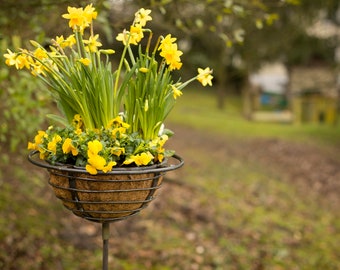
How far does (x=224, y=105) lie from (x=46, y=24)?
1604 cm

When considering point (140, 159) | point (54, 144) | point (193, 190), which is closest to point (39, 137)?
point (54, 144)

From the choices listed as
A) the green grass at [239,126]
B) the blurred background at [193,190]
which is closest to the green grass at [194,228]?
the blurred background at [193,190]

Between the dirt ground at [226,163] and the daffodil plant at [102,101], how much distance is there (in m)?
3.02

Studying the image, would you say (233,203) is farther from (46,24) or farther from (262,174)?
(46,24)

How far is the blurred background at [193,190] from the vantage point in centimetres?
371

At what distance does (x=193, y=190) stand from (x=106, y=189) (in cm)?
538

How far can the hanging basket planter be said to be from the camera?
1.79m

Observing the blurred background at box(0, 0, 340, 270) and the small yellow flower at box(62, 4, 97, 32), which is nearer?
the small yellow flower at box(62, 4, 97, 32)

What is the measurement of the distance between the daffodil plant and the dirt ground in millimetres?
3018

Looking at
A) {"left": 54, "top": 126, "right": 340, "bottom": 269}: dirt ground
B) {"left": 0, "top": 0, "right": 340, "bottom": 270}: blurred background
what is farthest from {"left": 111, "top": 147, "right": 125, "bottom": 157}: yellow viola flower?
{"left": 54, "top": 126, "right": 340, "bottom": 269}: dirt ground

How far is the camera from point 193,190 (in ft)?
23.4

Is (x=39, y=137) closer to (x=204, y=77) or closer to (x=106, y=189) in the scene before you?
(x=106, y=189)

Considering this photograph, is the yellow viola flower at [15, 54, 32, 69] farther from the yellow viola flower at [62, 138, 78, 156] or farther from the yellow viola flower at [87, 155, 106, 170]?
the yellow viola flower at [87, 155, 106, 170]

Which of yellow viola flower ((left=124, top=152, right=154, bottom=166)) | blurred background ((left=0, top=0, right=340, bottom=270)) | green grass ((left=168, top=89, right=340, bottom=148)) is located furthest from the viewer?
green grass ((left=168, top=89, right=340, bottom=148))
